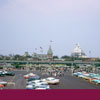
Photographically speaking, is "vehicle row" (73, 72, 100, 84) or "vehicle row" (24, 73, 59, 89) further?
"vehicle row" (73, 72, 100, 84)

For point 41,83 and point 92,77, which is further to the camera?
point 92,77

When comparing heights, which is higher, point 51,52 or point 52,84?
point 51,52

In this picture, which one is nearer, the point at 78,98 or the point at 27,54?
the point at 78,98

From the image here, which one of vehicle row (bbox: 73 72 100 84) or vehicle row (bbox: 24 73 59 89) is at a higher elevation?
vehicle row (bbox: 24 73 59 89)

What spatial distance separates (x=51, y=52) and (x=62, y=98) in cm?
14246

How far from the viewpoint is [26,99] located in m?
11.3

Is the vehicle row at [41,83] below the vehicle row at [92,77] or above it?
above

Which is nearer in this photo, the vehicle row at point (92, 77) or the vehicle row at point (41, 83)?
the vehicle row at point (41, 83)

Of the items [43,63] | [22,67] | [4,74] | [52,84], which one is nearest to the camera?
[52,84]

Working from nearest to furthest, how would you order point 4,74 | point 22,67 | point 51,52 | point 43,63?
point 4,74, point 22,67, point 43,63, point 51,52

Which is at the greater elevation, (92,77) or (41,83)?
(41,83)

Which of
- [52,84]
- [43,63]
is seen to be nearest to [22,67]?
[43,63]

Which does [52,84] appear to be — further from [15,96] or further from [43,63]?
[43,63]

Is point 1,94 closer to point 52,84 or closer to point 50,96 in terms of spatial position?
point 50,96
